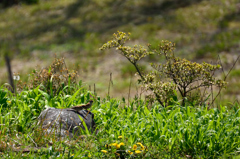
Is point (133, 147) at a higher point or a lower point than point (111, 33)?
lower

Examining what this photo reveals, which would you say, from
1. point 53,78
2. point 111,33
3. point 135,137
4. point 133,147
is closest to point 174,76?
point 135,137

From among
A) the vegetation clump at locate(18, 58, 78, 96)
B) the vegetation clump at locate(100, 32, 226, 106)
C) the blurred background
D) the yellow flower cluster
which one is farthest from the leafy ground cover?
the blurred background

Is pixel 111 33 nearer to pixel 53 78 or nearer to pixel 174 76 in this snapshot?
pixel 53 78

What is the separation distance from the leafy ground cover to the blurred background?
4100 mm

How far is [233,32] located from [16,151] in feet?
34.9

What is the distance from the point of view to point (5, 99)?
16.7 feet

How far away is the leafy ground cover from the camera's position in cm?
371

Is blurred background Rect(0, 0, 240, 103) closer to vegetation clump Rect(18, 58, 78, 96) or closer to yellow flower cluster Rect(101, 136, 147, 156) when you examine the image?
vegetation clump Rect(18, 58, 78, 96)

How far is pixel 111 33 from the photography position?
13492mm

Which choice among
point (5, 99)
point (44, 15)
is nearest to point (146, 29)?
point (44, 15)

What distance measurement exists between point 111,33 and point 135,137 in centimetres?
988

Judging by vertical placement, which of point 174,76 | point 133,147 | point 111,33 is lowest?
point 133,147

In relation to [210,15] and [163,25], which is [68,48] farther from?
[210,15]

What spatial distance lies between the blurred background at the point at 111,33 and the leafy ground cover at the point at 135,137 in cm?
410
